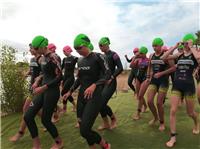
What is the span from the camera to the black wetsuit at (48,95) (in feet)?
22.7

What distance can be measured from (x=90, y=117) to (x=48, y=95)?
4.62 feet

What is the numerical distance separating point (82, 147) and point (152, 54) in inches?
125

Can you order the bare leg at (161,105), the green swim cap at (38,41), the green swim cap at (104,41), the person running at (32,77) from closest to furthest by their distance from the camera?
the green swim cap at (38,41) → the bare leg at (161,105) → the person running at (32,77) → the green swim cap at (104,41)

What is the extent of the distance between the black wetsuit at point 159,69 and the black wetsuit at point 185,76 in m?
0.88

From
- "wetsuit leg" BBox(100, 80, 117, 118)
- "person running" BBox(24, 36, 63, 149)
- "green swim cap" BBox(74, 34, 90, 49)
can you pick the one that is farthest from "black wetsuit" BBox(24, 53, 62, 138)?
"wetsuit leg" BBox(100, 80, 117, 118)

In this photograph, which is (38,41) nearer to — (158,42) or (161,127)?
(158,42)

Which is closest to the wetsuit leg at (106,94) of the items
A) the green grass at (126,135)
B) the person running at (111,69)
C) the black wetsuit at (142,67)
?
the person running at (111,69)

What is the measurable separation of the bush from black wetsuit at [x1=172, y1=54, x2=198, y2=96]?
7.64 meters

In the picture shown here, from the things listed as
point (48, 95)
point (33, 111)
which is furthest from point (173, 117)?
point (33, 111)

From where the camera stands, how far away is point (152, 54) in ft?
27.6

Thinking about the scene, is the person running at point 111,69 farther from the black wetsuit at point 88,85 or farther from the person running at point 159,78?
the black wetsuit at point 88,85

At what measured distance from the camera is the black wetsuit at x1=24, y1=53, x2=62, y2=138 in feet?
22.7

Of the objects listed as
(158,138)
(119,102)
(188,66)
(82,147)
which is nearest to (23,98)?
(119,102)

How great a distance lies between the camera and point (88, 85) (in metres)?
6.33
